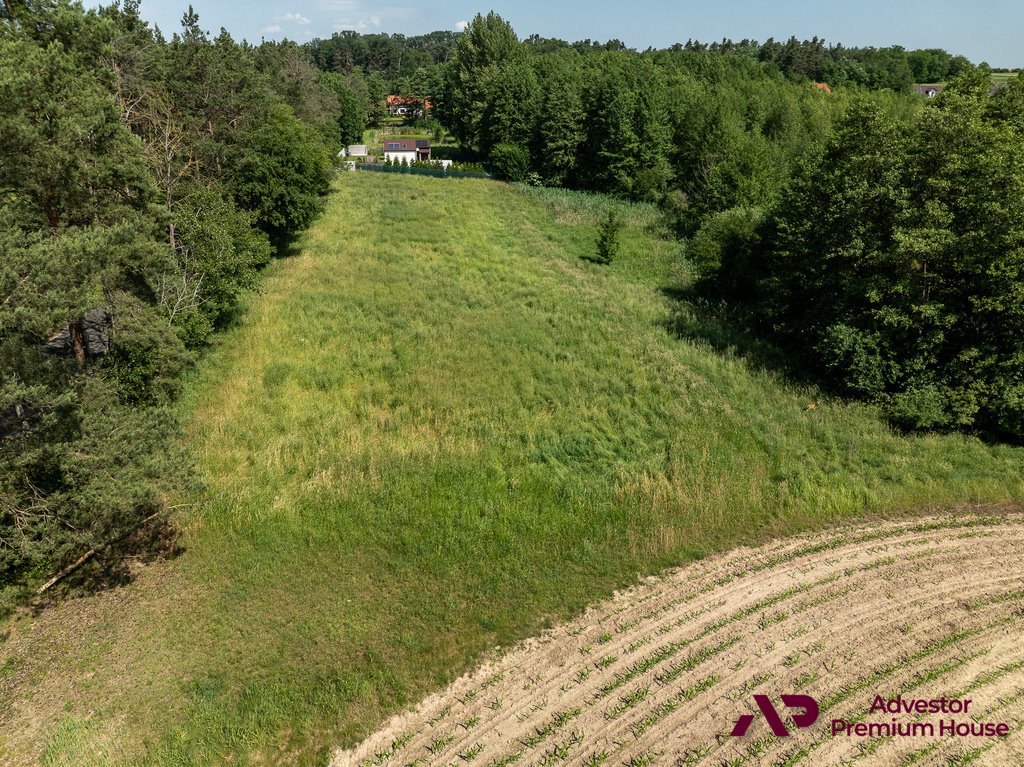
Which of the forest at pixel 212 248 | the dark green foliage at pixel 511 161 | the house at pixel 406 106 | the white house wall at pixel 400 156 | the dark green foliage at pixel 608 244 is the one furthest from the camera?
the house at pixel 406 106

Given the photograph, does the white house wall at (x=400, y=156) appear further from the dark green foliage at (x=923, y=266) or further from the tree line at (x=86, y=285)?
the dark green foliage at (x=923, y=266)

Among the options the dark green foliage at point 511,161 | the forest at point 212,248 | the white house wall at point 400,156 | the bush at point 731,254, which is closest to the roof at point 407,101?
the white house wall at point 400,156

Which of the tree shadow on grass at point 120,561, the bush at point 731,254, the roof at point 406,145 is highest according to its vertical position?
the roof at point 406,145

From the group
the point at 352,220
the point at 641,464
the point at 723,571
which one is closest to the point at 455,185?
the point at 352,220

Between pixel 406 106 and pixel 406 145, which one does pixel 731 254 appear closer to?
pixel 406 145

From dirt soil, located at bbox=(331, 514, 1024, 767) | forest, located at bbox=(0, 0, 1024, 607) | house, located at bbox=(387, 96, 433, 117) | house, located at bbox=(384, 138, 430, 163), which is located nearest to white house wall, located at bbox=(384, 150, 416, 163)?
house, located at bbox=(384, 138, 430, 163)

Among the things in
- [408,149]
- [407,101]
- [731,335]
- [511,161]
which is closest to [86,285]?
[731,335]

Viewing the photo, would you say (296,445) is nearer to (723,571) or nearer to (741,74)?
(723,571)
